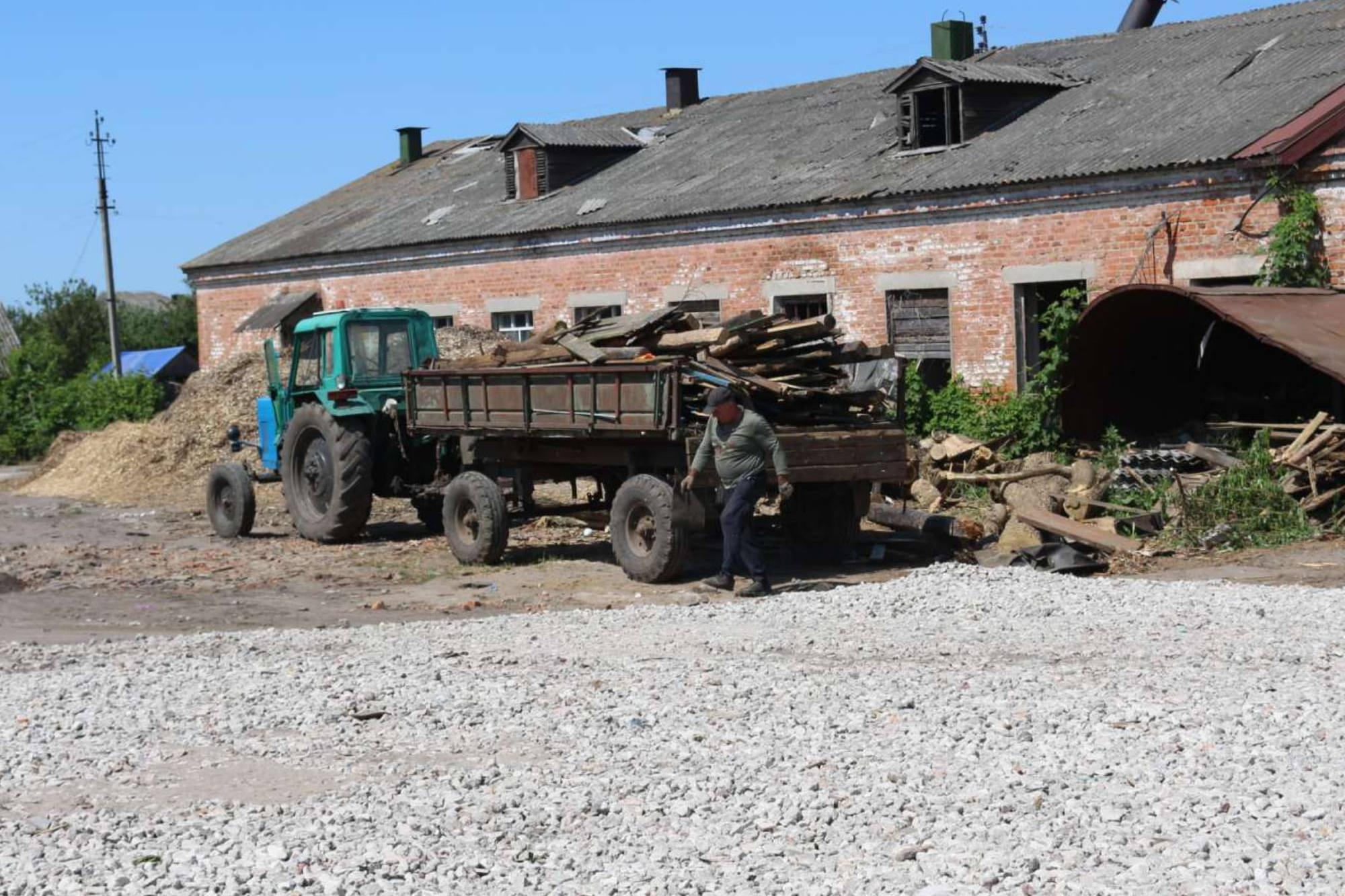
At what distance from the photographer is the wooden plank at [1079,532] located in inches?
528

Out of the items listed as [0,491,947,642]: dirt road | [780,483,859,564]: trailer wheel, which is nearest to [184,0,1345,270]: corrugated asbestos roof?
[780,483,859,564]: trailer wheel

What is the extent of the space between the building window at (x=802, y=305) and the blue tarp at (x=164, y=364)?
2915 centimetres

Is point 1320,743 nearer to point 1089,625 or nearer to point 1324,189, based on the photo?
point 1089,625

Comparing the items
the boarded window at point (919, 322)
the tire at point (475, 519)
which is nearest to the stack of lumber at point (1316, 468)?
the tire at point (475, 519)

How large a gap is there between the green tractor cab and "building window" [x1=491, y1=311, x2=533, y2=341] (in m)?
9.83

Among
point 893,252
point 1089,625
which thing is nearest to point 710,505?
point 1089,625

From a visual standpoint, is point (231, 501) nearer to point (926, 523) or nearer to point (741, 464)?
point (741, 464)

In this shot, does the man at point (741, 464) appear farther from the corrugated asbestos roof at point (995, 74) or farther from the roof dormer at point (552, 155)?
the roof dormer at point (552, 155)

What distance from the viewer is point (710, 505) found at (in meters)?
13.0

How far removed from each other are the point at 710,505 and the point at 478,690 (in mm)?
4722

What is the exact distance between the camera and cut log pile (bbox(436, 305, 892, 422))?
1296 cm

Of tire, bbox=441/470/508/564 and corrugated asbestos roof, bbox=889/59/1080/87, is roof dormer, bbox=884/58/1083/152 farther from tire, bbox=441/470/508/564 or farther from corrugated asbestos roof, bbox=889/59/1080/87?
tire, bbox=441/470/508/564

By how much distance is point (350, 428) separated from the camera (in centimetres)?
1620

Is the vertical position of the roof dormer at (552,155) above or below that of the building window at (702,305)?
above
